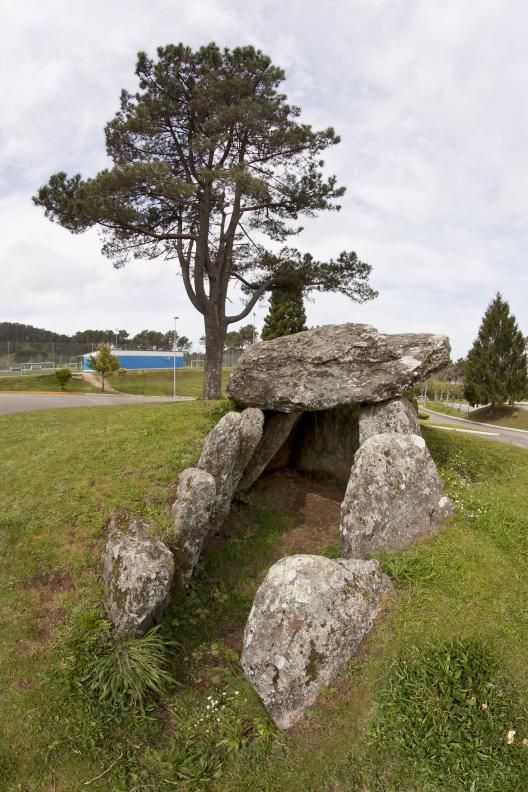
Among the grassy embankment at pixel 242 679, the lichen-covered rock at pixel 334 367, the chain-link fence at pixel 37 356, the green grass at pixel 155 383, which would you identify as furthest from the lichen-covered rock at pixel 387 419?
the chain-link fence at pixel 37 356

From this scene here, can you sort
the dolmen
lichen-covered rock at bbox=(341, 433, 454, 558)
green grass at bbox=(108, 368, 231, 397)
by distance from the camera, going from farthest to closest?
1. green grass at bbox=(108, 368, 231, 397)
2. lichen-covered rock at bbox=(341, 433, 454, 558)
3. the dolmen

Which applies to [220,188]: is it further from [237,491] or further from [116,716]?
[116,716]

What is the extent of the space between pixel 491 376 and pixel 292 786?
4244cm

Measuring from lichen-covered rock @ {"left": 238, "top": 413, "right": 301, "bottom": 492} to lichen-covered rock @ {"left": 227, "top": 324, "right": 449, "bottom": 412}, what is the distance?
0.74 m

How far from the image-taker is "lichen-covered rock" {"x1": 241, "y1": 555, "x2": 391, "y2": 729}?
6.00m

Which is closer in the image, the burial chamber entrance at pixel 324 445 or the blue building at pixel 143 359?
the burial chamber entrance at pixel 324 445

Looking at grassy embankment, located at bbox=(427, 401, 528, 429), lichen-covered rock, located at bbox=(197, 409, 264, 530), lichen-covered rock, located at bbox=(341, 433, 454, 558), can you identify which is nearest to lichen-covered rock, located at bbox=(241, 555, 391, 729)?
lichen-covered rock, located at bbox=(341, 433, 454, 558)

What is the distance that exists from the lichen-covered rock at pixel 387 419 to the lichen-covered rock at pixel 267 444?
80.5 inches

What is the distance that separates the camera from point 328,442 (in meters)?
13.0

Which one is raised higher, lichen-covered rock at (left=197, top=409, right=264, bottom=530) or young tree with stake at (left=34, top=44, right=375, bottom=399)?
young tree with stake at (left=34, top=44, right=375, bottom=399)

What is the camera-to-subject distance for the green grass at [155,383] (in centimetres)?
4647

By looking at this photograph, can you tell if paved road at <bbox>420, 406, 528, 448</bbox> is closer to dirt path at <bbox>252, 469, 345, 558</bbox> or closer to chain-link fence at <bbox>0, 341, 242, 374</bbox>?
dirt path at <bbox>252, 469, 345, 558</bbox>

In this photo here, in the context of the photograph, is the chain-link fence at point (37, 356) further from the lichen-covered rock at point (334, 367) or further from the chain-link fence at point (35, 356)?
the lichen-covered rock at point (334, 367)

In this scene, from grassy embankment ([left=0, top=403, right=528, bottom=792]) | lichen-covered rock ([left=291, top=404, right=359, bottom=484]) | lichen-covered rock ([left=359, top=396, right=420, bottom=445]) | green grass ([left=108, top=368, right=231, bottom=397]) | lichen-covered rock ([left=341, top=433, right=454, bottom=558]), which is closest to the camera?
grassy embankment ([left=0, top=403, right=528, bottom=792])
